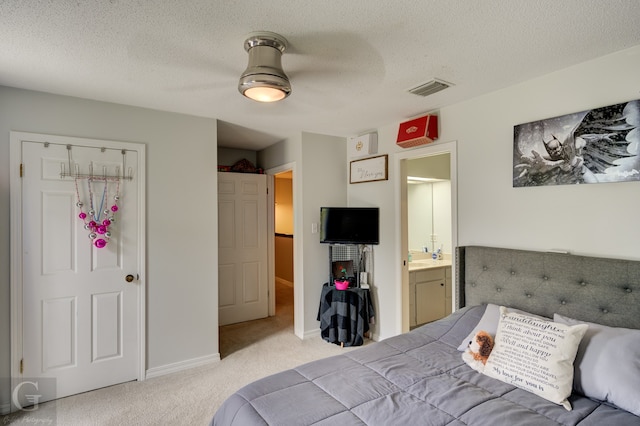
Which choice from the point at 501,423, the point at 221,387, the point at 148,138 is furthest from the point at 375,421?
the point at 148,138

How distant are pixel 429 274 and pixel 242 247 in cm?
243

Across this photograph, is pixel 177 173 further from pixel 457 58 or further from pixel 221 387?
pixel 457 58

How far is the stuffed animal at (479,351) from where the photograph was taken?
5.89 feet

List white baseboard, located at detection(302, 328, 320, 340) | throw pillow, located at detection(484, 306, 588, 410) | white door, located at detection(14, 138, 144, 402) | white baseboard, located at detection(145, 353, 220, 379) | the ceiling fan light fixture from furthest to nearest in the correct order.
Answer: white baseboard, located at detection(302, 328, 320, 340) < white baseboard, located at detection(145, 353, 220, 379) < white door, located at detection(14, 138, 144, 402) < the ceiling fan light fixture < throw pillow, located at detection(484, 306, 588, 410)

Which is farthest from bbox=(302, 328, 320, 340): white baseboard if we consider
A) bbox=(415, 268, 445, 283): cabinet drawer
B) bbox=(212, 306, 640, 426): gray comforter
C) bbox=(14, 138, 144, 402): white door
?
bbox=(212, 306, 640, 426): gray comforter

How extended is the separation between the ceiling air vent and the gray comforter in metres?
1.84

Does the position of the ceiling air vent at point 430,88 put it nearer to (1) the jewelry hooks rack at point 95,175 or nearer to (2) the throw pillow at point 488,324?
(2) the throw pillow at point 488,324

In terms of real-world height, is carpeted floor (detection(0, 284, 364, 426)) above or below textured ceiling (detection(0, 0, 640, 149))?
below

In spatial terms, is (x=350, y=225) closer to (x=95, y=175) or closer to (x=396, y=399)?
(x=396, y=399)

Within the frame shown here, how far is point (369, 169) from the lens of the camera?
3760mm

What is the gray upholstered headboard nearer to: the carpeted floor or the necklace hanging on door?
the carpeted floor

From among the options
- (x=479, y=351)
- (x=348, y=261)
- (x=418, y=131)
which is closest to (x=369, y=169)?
(x=418, y=131)

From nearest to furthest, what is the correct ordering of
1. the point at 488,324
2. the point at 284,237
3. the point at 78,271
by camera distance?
the point at 488,324 < the point at 78,271 < the point at 284,237

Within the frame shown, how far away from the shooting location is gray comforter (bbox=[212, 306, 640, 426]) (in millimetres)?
1371
